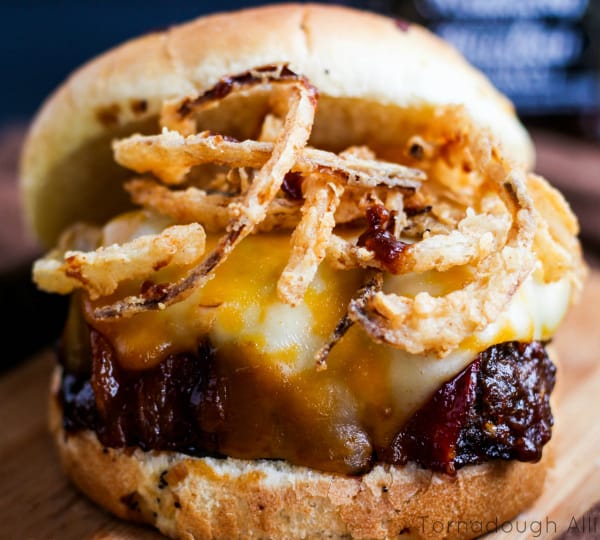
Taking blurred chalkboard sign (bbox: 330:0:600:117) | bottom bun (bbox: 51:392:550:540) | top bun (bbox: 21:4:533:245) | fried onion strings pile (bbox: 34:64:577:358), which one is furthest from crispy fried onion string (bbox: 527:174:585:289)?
blurred chalkboard sign (bbox: 330:0:600:117)

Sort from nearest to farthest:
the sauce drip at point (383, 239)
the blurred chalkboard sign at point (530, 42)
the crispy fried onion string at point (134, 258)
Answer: the sauce drip at point (383, 239), the crispy fried onion string at point (134, 258), the blurred chalkboard sign at point (530, 42)

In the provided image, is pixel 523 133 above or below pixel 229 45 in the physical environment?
below

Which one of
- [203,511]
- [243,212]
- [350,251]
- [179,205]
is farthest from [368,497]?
[179,205]

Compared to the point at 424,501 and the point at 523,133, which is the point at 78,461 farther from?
the point at 523,133

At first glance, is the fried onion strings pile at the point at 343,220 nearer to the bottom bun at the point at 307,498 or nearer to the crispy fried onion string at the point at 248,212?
A: the crispy fried onion string at the point at 248,212

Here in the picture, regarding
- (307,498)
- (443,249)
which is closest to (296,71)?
(443,249)

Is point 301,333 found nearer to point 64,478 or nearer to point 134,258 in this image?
point 134,258

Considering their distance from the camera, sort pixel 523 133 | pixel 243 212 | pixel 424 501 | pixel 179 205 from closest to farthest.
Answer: pixel 243 212
pixel 424 501
pixel 179 205
pixel 523 133

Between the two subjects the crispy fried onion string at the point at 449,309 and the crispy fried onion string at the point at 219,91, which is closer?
the crispy fried onion string at the point at 449,309

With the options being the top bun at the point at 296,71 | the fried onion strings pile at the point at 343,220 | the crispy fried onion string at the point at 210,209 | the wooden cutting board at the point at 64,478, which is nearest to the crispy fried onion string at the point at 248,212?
the fried onion strings pile at the point at 343,220
